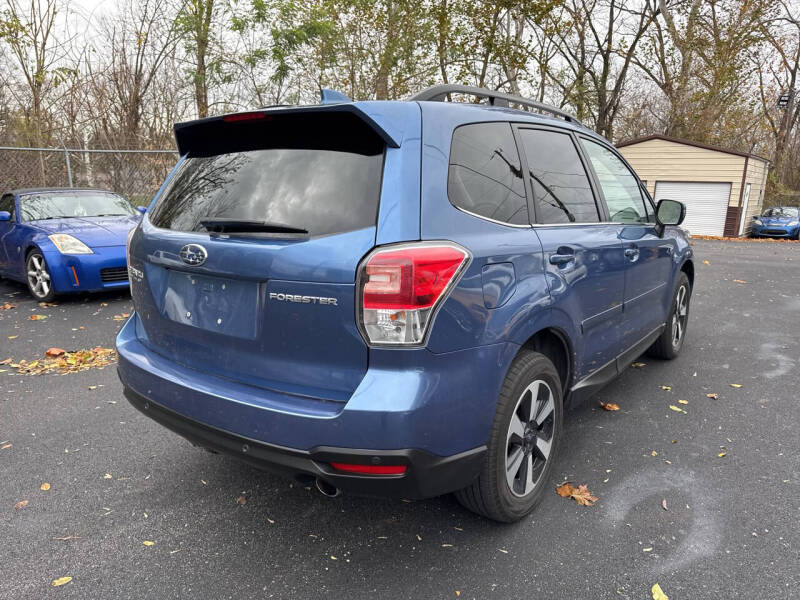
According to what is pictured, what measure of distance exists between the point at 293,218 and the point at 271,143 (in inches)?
17.1

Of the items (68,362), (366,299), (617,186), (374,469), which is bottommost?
(68,362)

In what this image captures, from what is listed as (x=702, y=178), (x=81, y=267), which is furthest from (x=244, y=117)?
(x=702, y=178)

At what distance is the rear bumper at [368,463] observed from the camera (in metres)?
1.89

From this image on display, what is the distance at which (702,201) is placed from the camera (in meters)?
23.5

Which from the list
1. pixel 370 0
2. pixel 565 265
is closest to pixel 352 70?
pixel 370 0

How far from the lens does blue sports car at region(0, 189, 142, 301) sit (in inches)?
271

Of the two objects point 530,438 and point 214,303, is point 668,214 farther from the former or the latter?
point 214,303

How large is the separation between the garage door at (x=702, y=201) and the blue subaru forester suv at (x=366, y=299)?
76.9ft

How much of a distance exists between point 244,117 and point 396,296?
1.08m

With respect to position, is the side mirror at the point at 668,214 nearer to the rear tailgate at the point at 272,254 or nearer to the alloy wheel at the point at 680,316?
the alloy wheel at the point at 680,316

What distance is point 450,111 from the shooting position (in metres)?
2.31

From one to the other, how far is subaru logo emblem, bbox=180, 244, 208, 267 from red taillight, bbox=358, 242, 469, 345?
721mm

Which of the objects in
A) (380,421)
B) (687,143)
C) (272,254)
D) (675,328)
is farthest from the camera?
(687,143)

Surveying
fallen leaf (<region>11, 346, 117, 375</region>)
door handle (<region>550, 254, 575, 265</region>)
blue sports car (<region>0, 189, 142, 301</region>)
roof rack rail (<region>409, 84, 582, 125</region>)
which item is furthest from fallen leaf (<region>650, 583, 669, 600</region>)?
blue sports car (<region>0, 189, 142, 301</region>)
